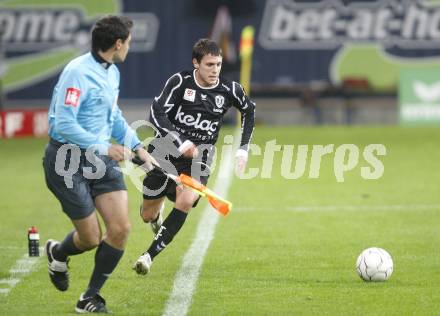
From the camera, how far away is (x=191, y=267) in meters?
9.77

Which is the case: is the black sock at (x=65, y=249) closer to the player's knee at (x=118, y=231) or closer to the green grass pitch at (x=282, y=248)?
the green grass pitch at (x=282, y=248)

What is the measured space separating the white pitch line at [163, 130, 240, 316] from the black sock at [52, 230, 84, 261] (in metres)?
0.82

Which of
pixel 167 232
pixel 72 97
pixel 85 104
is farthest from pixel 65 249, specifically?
pixel 167 232

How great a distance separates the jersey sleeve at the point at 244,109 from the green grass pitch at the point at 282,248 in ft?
3.76

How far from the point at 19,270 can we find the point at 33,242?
2.04 feet

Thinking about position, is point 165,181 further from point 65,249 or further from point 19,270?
point 65,249

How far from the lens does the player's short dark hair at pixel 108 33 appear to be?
7.46 m

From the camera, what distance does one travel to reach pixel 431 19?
97.5 ft

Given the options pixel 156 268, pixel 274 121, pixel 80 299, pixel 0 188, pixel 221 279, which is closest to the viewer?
pixel 80 299

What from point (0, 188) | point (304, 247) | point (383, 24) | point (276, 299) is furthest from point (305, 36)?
point (276, 299)

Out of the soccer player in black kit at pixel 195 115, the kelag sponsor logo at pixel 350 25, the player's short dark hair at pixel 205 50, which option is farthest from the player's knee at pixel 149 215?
the kelag sponsor logo at pixel 350 25

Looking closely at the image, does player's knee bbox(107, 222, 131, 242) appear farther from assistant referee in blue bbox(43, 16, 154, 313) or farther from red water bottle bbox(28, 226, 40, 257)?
red water bottle bbox(28, 226, 40, 257)

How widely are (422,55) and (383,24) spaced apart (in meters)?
1.39

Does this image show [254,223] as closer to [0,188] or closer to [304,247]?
[304,247]
